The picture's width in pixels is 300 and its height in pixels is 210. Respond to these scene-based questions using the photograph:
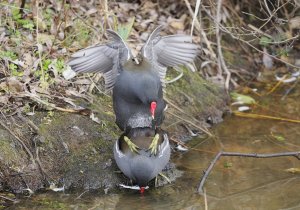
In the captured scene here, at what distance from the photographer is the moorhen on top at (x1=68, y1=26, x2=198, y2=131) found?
4.95 metres

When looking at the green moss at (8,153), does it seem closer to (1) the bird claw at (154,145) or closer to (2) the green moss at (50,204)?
(2) the green moss at (50,204)

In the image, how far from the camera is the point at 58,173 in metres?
5.10

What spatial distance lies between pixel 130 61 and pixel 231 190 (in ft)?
4.25

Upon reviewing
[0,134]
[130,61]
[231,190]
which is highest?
[130,61]

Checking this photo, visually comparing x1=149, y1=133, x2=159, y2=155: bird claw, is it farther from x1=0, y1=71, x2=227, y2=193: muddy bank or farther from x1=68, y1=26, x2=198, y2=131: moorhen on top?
x1=0, y1=71, x2=227, y2=193: muddy bank

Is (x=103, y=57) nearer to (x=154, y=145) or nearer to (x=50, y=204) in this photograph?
(x=154, y=145)

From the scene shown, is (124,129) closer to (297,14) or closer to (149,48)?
(149,48)

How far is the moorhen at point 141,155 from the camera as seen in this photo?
191 inches

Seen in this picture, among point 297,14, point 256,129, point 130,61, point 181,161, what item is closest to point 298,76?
point 297,14

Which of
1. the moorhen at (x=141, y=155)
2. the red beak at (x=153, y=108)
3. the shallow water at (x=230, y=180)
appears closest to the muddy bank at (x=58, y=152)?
the shallow water at (x=230, y=180)

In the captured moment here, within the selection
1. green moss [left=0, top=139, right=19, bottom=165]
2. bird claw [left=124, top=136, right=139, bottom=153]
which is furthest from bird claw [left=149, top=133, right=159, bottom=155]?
green moss [left=0, top=139, right=19, bottom=165]

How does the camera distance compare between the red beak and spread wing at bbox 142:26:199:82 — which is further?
spread wing at bbox 142:26:199:82

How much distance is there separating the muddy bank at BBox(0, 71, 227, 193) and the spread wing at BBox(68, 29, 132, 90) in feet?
1.58

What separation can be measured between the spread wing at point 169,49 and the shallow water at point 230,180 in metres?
0.90
